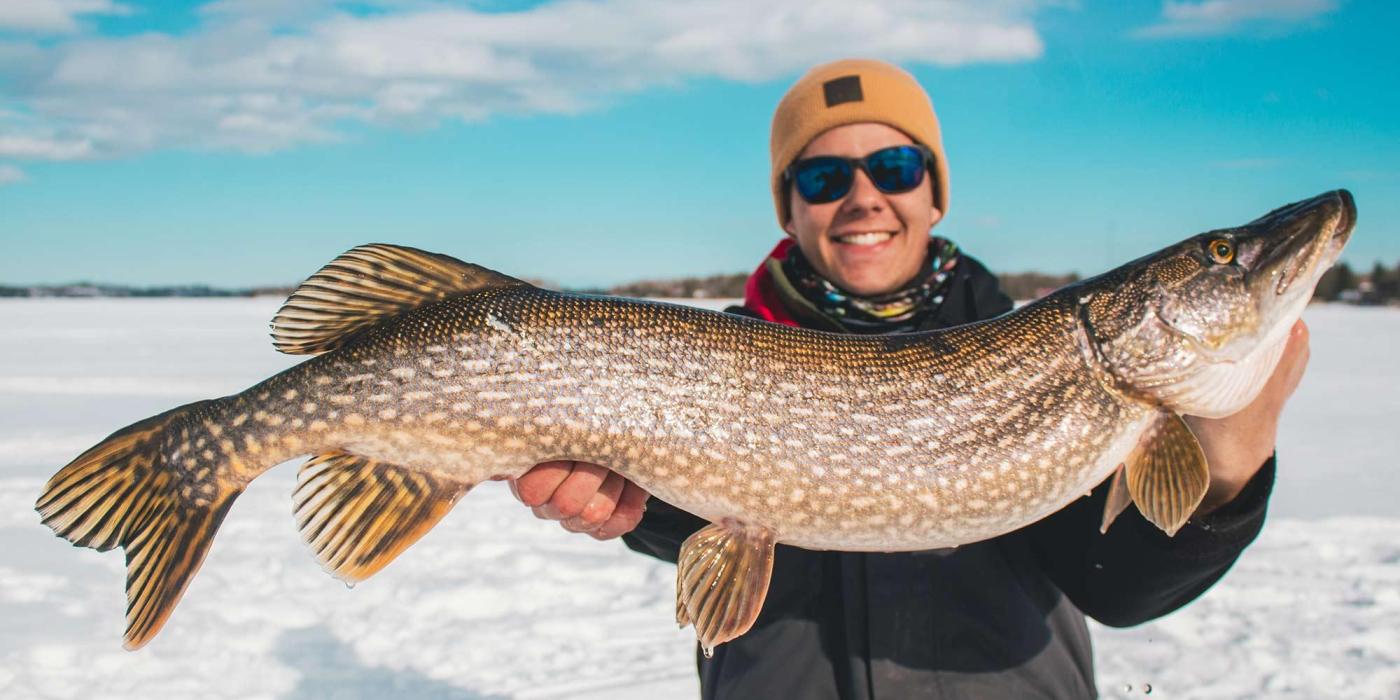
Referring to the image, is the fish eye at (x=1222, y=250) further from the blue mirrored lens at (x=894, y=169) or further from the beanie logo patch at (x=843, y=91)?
the beanie logo patch at (x=843, y=91)

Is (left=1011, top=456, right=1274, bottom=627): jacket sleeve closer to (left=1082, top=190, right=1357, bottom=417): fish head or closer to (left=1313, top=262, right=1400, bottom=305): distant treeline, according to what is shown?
(left=1082, top=190, right=1357, bottom=417): fish head

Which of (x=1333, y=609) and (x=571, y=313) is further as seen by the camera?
(x=1333, y=609)

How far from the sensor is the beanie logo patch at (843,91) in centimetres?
290

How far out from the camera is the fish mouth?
1.82 m

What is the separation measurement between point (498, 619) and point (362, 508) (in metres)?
1.88

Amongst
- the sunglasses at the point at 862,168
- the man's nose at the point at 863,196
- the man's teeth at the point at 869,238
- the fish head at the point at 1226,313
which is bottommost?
the fish head at the point at 1226,313

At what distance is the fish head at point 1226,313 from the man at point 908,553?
96 mm

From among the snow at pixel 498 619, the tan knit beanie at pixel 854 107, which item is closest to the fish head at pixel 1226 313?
the tan knit beanie at pixel 854 107

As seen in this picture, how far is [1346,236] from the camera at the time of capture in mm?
1831

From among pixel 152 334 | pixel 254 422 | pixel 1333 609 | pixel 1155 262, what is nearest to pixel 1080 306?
pixel 1155 262

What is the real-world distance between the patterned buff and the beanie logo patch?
578 millimetres

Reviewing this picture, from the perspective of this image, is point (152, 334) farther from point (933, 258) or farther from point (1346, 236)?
point (1346, 236)

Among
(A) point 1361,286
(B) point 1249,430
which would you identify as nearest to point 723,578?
(B) point 1249,430

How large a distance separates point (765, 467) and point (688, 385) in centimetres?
23
